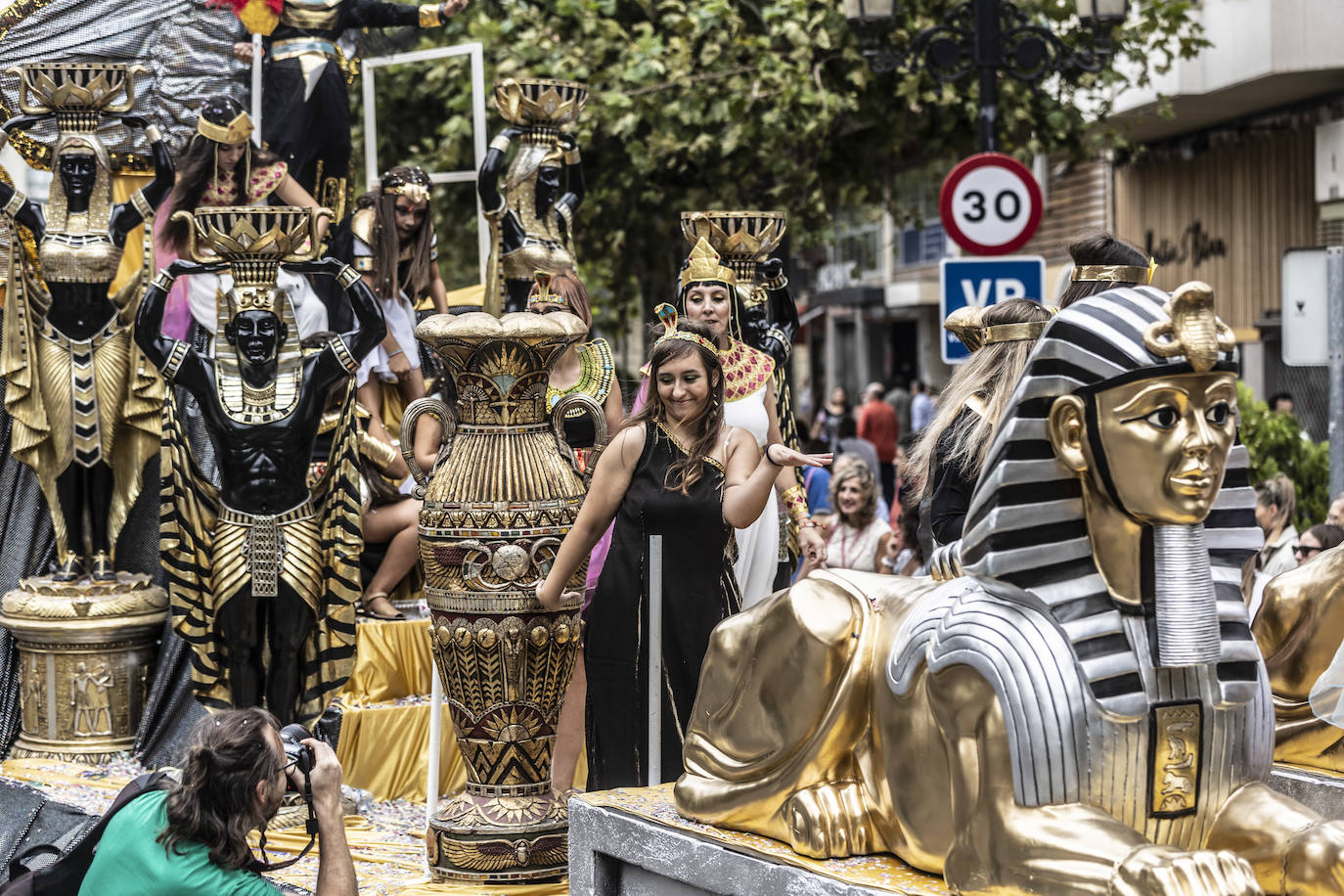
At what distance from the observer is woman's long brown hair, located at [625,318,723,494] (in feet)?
18.1

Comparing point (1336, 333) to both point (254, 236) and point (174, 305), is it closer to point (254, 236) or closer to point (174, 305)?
point (254, 236)

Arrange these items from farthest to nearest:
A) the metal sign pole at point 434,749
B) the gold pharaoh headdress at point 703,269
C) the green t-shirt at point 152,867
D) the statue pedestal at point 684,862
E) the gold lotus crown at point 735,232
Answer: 1. the gold lotus crown at point 735,232
2. the gold pharaoh headdress at point 703,269
3. the metal sign pole at point 434,749
4. the green t-shirt at point 152,867
5. the statue pedestal at point 684,862

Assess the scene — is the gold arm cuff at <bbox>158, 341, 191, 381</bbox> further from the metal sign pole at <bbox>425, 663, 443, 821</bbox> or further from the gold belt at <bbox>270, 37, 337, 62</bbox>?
the gold belt at <bbox>270, 37, 337, 62</bbox>

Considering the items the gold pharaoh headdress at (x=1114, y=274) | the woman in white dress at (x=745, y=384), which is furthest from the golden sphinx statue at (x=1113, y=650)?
the woman in white dress at (x=745, y=384)

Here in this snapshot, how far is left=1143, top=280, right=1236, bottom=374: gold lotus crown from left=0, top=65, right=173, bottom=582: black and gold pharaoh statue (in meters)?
5.74

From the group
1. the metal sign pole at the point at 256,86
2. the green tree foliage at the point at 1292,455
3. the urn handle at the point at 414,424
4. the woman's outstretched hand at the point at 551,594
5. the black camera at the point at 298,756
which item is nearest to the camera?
the black camera at the point at 298,756

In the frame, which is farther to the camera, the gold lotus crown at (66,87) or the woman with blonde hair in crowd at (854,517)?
the woman with blonde hair in crowd at (854,517)

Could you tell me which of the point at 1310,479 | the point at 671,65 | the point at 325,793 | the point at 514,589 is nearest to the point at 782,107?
the point at 671,65

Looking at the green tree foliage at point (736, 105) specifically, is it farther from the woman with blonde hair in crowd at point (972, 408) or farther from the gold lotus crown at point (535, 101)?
the woman with blonde hair in crowd at point (972, 408)

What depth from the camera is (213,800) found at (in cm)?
440

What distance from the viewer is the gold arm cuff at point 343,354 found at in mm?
6941

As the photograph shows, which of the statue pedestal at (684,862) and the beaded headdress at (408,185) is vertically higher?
the beaded headdress at (408,185)

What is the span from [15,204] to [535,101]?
94.8 inches

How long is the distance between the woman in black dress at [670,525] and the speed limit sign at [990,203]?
534 centimetres
